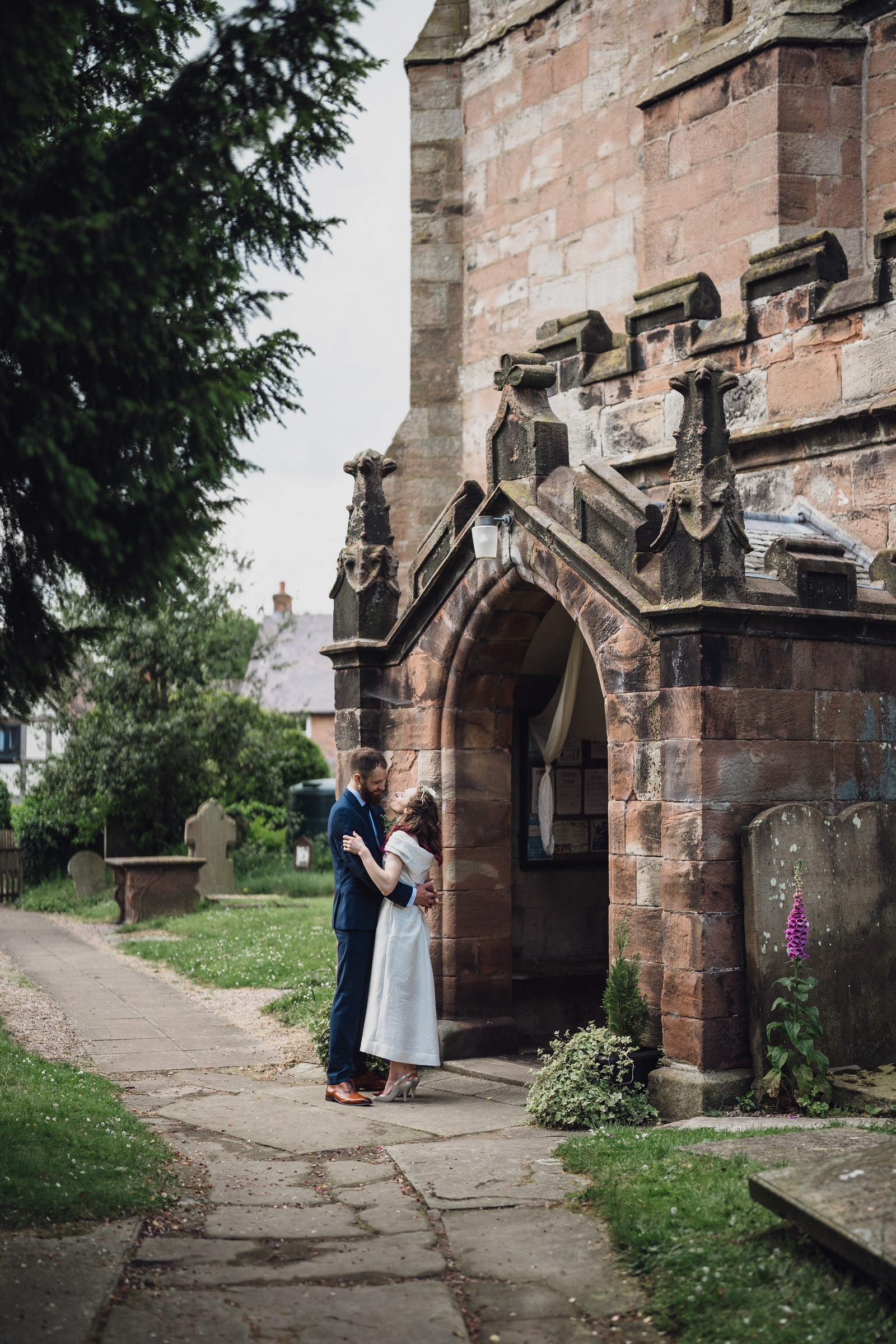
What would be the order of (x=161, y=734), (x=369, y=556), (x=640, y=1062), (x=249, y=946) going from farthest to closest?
1. (x=161, y=734)
2. (x=249, y=946)
3. (x=369, y=556)
4. (x=640, y=1062)

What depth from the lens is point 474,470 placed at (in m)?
14.0

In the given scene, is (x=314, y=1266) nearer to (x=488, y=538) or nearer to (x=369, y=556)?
(x=488, y=538)

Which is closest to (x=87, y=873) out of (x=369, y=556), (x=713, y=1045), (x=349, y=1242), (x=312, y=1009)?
(x=312, y=1009)

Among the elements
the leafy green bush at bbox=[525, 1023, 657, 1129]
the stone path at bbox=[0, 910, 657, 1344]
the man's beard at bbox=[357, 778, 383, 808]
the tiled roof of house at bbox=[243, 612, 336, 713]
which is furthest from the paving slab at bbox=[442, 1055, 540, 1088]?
the tiled roof of house at bbox=[243, 612, 336, 713]

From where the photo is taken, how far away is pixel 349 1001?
311 inches


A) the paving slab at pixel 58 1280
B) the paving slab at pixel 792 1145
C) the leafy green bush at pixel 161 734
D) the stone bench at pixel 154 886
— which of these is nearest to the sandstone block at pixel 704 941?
the paving slab at pixel 792 1145

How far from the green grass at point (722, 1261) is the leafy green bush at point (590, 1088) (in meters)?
1.11

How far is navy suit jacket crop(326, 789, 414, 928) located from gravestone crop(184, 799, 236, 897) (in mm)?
12211

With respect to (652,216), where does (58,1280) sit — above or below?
below

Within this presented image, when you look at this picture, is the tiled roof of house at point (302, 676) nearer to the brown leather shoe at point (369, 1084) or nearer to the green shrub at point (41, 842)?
the green shrub at point (41, 842)

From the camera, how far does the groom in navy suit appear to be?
780 centimetres

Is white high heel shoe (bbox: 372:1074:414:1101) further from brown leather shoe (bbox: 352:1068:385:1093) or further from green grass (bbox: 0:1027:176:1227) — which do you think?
green grass (bbox: 0:1027:176:1227)

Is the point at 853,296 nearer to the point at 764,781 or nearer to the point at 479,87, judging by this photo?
the point at 764,781

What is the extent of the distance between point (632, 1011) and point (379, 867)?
157 cm
